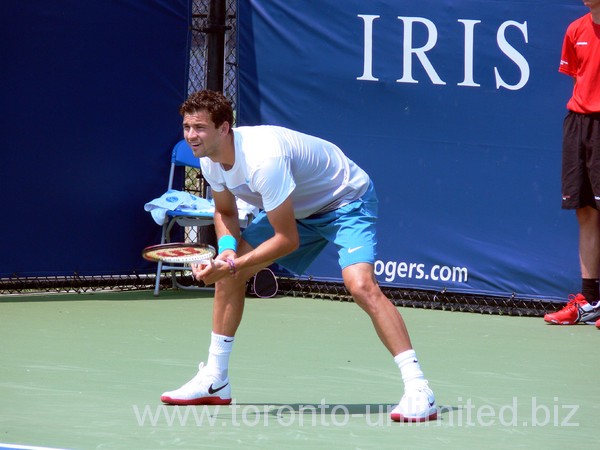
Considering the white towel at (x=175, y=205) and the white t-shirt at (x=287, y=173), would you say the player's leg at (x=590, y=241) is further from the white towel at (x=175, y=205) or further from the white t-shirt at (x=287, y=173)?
the white t-shirt at (x=287, y=173)

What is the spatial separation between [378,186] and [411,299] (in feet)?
2.78

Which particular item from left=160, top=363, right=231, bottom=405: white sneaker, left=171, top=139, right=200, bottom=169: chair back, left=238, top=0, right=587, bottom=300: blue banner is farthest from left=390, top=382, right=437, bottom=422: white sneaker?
left=171, top=139, right=200, bottom=169: chair back

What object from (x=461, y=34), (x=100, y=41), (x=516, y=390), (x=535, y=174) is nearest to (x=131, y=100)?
(x=100, y=41)

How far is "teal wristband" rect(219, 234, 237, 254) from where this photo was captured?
15.9 ft

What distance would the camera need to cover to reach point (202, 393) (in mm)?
4848

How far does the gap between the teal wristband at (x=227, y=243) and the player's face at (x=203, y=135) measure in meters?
0.40

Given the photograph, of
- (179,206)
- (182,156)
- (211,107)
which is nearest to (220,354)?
(211,107)

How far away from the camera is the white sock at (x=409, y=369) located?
4641mm

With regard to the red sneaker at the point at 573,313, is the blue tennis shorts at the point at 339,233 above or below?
above

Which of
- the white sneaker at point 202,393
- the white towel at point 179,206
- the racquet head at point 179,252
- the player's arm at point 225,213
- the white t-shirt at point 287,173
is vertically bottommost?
the white sneaker at point 202,393

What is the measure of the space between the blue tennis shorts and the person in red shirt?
2.73m

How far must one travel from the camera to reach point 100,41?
341 inches

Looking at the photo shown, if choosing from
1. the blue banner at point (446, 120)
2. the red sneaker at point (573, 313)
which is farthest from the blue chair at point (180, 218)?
the red sneaker at point (573, 313)

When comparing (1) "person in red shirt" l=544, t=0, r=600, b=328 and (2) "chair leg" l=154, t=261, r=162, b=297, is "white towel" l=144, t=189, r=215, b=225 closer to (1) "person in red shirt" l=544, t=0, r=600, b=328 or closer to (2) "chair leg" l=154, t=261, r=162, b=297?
(2) "chair leg" l=154, t=261, r=162, b=297
